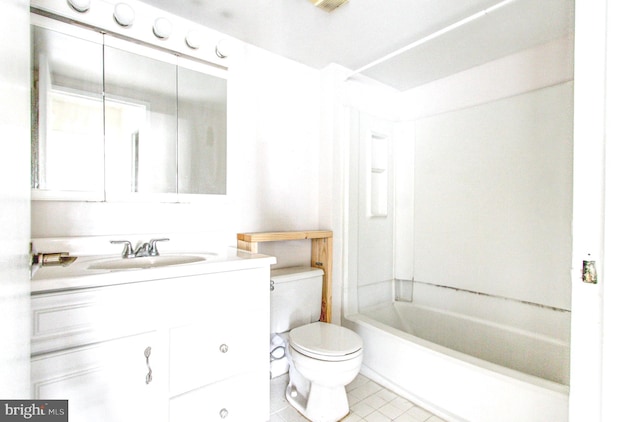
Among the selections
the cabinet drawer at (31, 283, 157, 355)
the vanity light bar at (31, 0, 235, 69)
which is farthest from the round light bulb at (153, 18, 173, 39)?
the cabinet drawer at (31, 283, 157, 355)

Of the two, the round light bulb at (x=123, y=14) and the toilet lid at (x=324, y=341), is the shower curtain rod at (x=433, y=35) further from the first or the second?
the toilet lid at (x=324, y=341)

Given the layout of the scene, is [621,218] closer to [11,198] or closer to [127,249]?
[11,198]

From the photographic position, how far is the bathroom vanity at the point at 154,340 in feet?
3.02

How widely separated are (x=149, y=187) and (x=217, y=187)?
0.37m

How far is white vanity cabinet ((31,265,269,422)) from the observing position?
92cm

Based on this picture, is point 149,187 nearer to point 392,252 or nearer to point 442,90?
point 392,252

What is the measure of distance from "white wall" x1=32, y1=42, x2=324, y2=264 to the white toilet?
0.28m

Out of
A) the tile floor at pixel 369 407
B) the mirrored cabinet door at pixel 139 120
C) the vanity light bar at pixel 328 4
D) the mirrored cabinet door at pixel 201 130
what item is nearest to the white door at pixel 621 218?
the tile floor at pixel 369 407

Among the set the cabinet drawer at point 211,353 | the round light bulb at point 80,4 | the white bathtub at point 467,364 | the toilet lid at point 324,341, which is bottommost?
the white bathtub at point 467,364

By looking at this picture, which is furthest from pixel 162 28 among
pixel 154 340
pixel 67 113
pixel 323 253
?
pixel 323 253

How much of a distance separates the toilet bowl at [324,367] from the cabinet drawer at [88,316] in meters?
0.77

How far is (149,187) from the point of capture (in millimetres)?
1511

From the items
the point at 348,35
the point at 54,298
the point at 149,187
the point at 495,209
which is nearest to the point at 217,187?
the point at 149,187

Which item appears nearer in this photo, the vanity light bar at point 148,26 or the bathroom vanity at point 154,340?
the bathroom vanity at point 154,340
